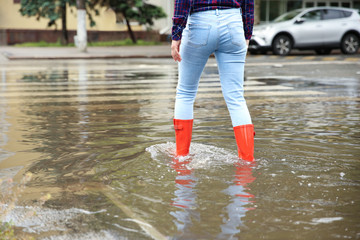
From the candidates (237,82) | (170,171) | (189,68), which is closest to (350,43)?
(237,82)

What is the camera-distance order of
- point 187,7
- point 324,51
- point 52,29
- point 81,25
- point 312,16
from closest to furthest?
point 187,7
point 312,16
point 324,51
point 81,25
point 52,29

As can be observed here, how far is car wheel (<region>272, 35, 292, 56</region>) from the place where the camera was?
72.1ft

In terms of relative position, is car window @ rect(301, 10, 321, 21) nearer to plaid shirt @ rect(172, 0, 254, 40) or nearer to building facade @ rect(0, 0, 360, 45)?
building facade @ rect(0, 0, 360, 45)

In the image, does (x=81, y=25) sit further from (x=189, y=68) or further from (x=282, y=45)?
(x=189, y=68)

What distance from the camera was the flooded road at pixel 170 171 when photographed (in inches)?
127

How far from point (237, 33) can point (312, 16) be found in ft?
60.4

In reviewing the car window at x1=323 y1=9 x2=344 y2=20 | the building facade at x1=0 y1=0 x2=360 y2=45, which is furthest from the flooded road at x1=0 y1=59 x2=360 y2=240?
the building facade at x1=0 y1=0 x2=360 y2=45

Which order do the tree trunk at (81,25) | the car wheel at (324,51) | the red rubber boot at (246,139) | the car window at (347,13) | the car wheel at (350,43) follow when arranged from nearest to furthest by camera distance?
the red rubber boot at (246,139)
the car window at (347,13)
the car wheel at (350,43)
the car wheel at (324,51)
the tree trunk at (81,25)

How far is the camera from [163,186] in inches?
158

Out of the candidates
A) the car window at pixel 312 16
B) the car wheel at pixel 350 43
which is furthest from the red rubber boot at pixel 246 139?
the car wheel at pixel 350 43

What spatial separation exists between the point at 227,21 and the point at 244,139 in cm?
89

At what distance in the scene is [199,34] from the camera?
443 cm

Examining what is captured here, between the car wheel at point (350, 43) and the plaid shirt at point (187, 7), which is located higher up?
the plaid shirt at point (187, 7)

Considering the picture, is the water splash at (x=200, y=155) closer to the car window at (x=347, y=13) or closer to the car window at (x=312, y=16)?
the car window at (x=312, y=16)
